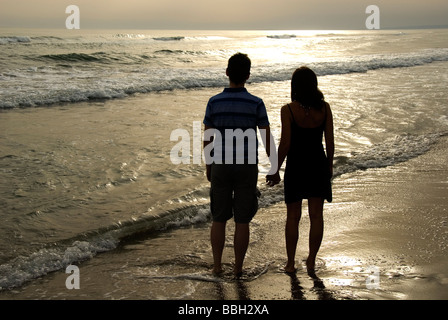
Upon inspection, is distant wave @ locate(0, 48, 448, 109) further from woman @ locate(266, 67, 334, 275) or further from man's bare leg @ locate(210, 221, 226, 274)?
woman @ locate(266, 67, 334, 275)

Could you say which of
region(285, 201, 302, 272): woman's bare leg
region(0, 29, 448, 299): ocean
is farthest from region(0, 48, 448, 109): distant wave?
region(285, 201, 302, 272): woman's bare leg

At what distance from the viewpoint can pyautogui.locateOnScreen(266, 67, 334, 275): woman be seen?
404cm

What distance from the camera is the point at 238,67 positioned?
12.8 feet

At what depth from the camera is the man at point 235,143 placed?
3.92 metres

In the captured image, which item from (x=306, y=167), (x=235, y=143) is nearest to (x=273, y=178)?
(x=306, y=167)

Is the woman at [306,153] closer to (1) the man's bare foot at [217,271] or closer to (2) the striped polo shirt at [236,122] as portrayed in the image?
(2) the striped polo shirt at [236,122]

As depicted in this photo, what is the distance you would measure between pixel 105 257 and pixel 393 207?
11.3ft

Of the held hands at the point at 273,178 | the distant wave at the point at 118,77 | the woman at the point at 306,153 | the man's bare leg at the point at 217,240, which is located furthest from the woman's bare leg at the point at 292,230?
the distant wave at the point at 118,77

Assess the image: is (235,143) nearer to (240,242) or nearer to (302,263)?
(240,242)

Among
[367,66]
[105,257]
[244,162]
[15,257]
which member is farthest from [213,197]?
[367,66]

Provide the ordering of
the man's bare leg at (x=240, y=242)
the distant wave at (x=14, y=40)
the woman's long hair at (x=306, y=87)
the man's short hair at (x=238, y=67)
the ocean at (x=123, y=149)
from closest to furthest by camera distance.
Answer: the man's short hair at (x=238, y=67)
the woman's long hair at (x=306, y=87)
the man's bare leg at (x=240, y=242)
the ocean at (x=123, y=149)
the distant wave at (x=14, y=40)

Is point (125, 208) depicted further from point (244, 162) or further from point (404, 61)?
point (404, 61)

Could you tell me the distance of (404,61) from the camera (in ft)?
96.3

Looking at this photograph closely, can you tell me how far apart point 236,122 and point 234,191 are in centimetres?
59
